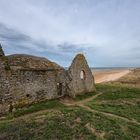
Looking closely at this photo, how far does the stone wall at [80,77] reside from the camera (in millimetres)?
24391

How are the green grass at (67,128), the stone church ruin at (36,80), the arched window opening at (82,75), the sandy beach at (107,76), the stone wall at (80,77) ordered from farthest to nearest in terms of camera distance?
the sandy beach at (107,76) < the arched window opening at (82,75) < the stone wall at (80,77) < the stone church ruin at (36,80) < the green grass at (67,128)

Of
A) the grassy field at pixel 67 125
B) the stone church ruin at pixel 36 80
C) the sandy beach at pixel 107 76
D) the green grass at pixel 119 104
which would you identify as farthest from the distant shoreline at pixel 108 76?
the grassy field at pixel 67 125

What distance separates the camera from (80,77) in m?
25.7

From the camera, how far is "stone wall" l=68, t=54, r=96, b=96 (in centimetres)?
2439

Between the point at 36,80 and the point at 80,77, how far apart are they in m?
6.90

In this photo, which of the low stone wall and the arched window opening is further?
the arched window opening

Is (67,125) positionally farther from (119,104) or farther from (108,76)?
(108,76)

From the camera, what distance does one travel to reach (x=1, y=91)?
56.2 feet

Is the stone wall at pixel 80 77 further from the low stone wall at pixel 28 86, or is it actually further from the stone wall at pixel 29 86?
the low stone wall at pixel 28 86

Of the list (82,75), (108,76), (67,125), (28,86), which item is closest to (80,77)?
(82,75)

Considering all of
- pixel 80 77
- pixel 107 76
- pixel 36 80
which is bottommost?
pixel 107 76

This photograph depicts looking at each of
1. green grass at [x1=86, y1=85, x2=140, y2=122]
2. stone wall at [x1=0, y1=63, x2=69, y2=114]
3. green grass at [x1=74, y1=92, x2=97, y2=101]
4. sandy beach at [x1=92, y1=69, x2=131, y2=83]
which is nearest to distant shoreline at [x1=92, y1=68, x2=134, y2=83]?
sandy beach at [x1=92, y1=69, x2=131, y2=83]

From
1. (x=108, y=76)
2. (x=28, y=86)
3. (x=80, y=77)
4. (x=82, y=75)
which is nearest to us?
(x=28, y=86)

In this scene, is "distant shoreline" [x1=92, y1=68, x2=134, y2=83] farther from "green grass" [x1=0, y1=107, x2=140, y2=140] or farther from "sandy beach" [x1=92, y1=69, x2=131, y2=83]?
"green grass" [x1=0, y1=107, x2=140, y2=140]
